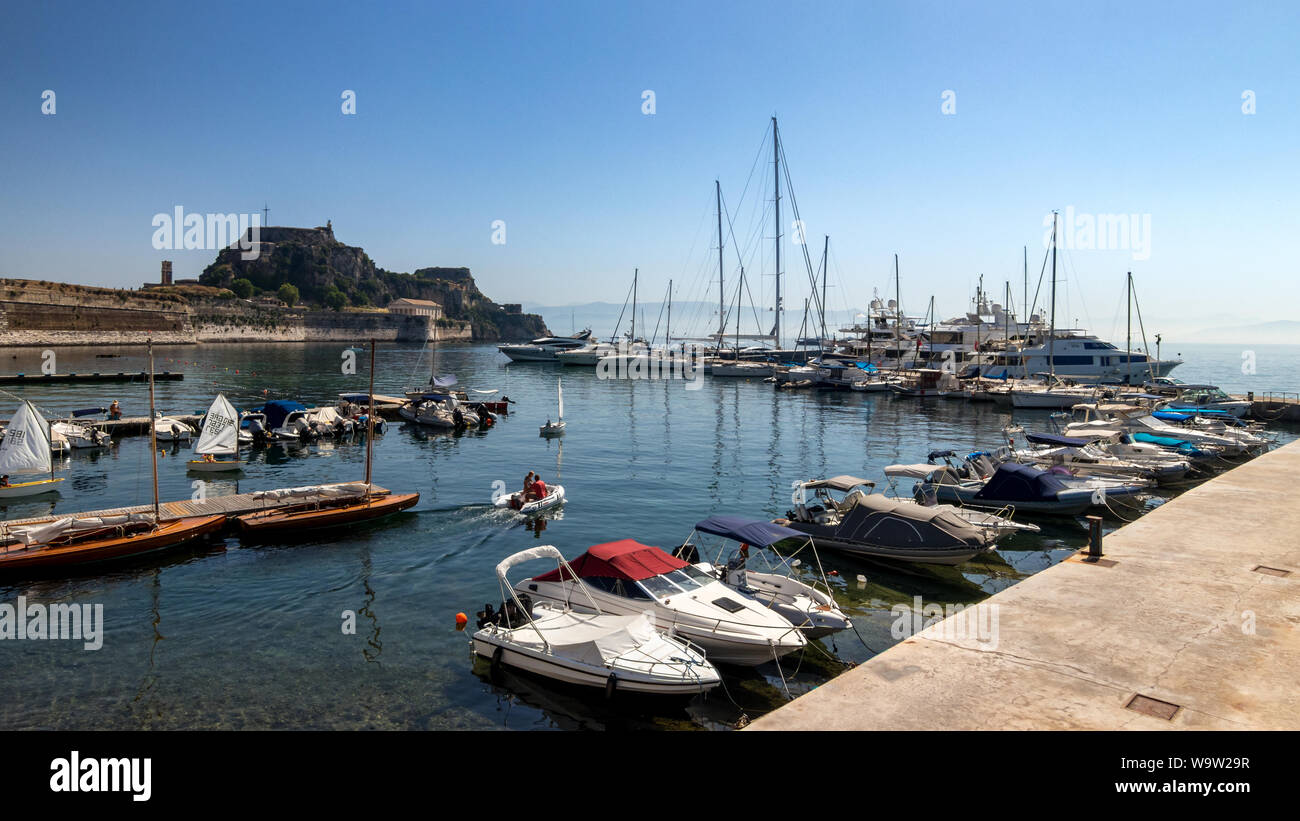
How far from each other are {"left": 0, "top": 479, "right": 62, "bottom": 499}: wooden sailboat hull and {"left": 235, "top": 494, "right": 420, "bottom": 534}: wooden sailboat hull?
43.0 ft

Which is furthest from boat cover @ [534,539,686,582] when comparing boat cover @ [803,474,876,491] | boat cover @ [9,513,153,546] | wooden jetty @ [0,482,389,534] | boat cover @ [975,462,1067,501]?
boat cover @ [975,462,1067,501]

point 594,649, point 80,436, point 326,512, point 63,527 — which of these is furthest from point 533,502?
point 80,436

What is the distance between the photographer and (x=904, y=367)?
9712cm

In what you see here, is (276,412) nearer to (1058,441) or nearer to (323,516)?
(323,516)

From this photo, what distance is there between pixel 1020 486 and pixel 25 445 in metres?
41.2

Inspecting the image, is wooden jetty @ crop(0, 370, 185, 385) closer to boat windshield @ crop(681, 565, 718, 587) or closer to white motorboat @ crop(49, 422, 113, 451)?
white motorboat @ crop(49, 422, 113, 451)

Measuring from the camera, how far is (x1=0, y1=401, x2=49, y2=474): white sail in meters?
30.4

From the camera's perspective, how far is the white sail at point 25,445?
99.8 ft

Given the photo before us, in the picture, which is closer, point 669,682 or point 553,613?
point 669,682
